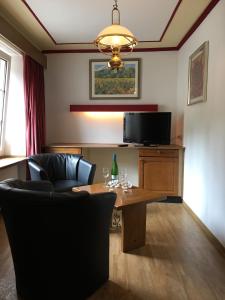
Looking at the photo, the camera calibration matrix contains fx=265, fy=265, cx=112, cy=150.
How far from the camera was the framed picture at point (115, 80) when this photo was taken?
4.77 meters

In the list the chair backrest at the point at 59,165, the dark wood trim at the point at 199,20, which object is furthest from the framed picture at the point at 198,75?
the chair backrest at the point at 59,165

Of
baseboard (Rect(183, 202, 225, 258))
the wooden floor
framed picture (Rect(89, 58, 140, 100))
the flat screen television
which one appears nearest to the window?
framed picture (Rect(89, 58, 140, 100))

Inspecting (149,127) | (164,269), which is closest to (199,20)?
(149,127)

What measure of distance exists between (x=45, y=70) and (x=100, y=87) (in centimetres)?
107

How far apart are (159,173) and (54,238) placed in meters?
2.83

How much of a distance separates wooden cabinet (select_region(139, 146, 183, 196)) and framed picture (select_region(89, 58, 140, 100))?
3.92 feet

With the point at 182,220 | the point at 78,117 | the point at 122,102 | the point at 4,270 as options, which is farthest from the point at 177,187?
the point at 4,270

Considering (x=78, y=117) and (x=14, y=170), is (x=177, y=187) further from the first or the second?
(x=14, y=170)

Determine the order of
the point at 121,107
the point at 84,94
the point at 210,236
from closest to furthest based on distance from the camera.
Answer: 1. the point at 210,236
2. the point at 121,107
3. the point at 84,94

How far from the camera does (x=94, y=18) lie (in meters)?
3.41

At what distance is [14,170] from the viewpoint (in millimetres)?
3926

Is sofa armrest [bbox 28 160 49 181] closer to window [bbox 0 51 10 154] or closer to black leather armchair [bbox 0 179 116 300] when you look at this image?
window [bbox 0 51 10 154]

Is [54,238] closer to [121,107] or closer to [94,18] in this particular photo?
[94,18]

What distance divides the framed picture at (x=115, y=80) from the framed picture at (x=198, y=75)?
1.15 m
